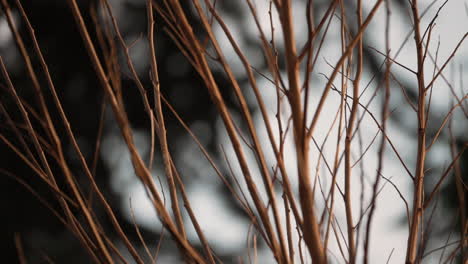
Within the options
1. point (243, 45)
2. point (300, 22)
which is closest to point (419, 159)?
point (300, 22)

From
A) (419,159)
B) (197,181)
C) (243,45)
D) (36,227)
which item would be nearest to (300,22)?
(243,45)

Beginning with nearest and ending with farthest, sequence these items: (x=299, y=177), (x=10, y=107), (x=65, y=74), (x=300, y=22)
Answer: (x=299, y=177) < (x=10, y=107) < (x=300, y=22) < (x=65, y=74)

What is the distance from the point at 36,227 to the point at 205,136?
693 mm

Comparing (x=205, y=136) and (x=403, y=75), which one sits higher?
(x=403, y=75)

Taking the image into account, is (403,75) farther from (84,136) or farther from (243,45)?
(84,136)

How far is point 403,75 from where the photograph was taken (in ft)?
6.91

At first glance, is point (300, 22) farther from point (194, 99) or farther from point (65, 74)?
point (65, 74)

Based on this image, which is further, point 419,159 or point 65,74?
point 65,74

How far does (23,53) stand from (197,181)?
1632 mm

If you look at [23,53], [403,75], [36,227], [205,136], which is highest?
[403,75]

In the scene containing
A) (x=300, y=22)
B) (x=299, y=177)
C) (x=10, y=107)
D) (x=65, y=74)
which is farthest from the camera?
(x=65, y=74)

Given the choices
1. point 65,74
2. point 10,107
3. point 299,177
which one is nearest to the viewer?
point 299,177

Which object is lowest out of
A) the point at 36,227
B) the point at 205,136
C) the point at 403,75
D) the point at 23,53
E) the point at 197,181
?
the point at 23,53

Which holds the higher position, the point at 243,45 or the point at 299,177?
the point at 243,45
